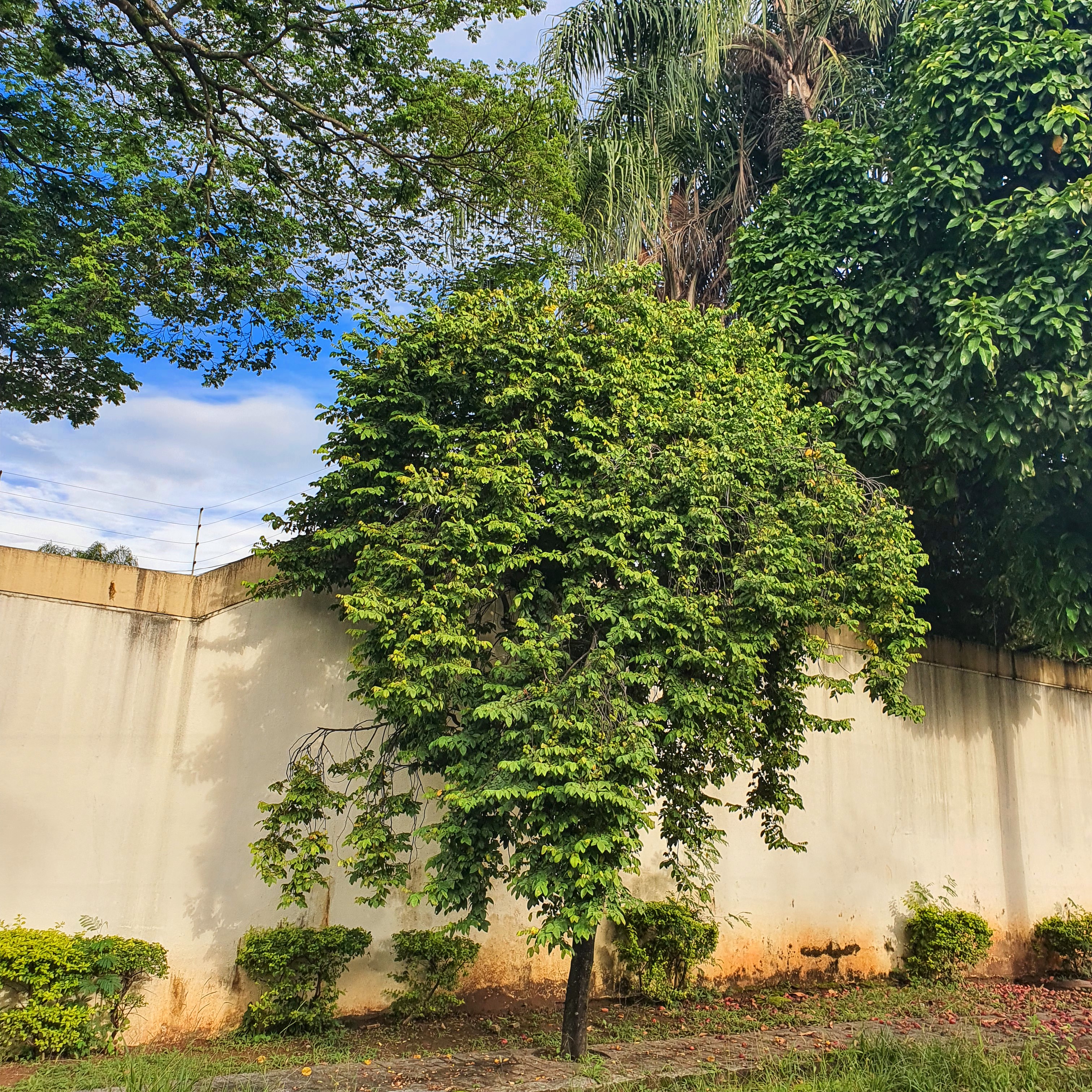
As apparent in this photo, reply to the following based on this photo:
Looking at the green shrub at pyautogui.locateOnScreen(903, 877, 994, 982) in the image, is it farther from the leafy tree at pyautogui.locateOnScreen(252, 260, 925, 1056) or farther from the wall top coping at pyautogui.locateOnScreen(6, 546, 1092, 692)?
the wall top coping at pyautogui.locateOnScreen(6, 546, 1092, 692)

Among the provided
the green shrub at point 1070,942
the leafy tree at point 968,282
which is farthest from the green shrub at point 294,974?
the green shrub at point 1070,942

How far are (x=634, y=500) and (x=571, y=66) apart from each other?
8946mm

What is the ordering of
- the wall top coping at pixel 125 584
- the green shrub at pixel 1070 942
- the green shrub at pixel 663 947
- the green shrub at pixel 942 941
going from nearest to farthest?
the wall top coping at pixel 125 584 → the green shrub at pixel 663 947 → the green shrub at pixel 942 941 → the green shrub at pixel 1070 942

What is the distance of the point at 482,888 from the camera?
528 cm

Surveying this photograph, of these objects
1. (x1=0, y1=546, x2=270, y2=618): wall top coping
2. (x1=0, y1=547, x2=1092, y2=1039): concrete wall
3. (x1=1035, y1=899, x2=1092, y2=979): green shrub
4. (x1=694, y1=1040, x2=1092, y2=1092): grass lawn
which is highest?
(x1=0, y1=546, x2=270, y2=618): wall top coping

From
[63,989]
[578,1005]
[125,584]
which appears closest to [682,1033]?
[578,1005]

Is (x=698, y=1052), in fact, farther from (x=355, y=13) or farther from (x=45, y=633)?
(x=355, y=13)

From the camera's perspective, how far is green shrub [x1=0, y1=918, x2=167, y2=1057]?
18.0 ft

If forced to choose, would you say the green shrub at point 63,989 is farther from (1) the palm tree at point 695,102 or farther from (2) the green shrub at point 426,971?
(1) the palm tree at point 695,102

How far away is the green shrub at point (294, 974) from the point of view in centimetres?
623

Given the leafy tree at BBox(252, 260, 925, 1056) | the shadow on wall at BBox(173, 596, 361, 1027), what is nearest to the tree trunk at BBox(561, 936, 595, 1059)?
the leafy tree at BBox(252, 260, 925, 1056)

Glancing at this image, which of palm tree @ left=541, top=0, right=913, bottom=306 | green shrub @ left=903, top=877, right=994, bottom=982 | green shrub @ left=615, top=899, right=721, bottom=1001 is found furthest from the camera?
palm tree @ left=541, top=0, right=913, bottom=306

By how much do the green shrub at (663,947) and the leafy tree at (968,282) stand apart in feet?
15.8

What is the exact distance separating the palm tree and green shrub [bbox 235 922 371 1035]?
8852 millimetres
